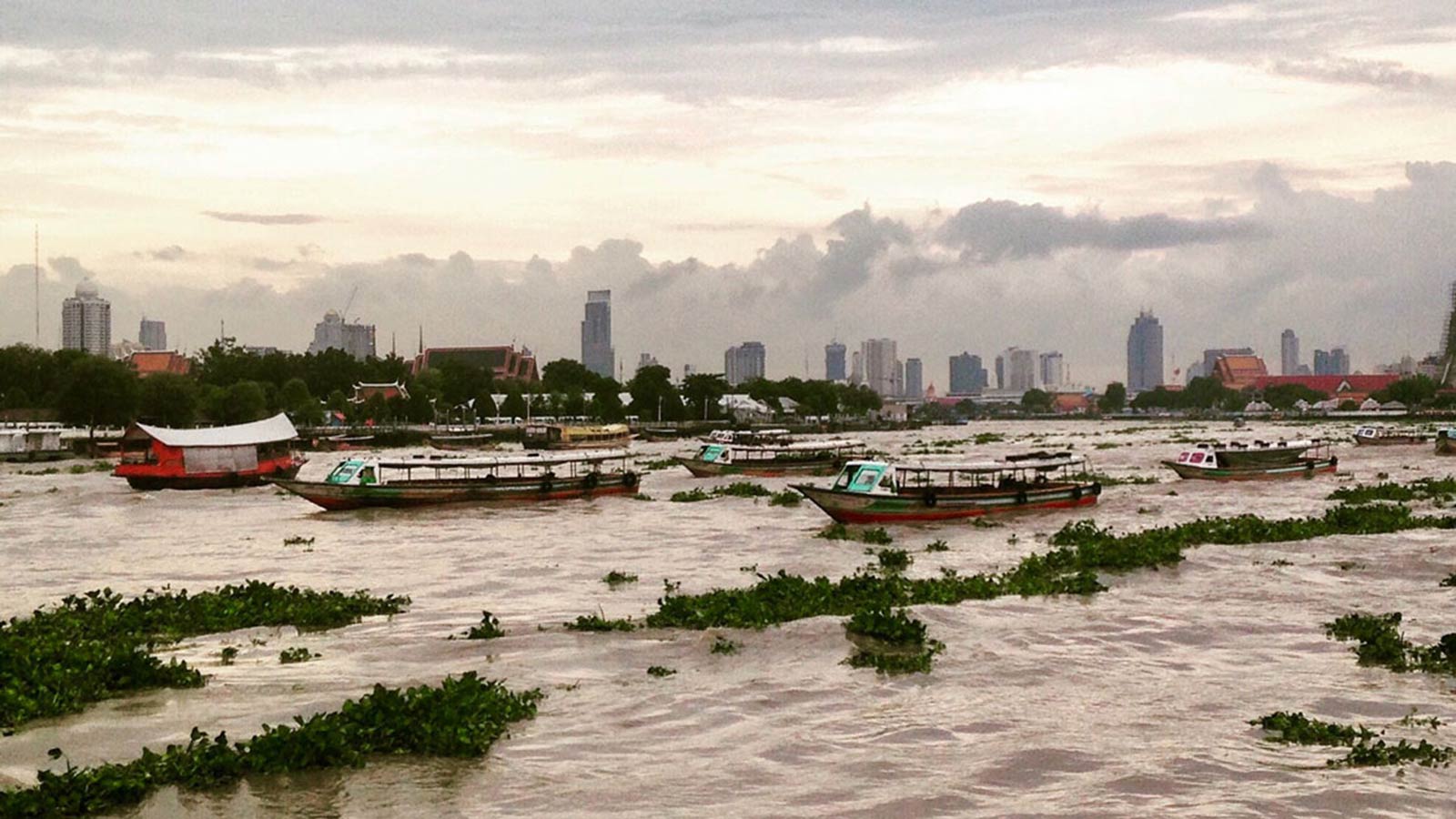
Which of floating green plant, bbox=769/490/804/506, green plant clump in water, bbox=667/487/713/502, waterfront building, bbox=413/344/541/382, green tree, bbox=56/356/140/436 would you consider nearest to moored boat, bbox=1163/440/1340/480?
floating green plant, bbox=769/490/804/506

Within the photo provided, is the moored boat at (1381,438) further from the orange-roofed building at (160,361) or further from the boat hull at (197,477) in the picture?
the orange-roofed building at (160,361)

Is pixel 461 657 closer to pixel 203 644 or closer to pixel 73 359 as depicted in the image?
pixel 203 644

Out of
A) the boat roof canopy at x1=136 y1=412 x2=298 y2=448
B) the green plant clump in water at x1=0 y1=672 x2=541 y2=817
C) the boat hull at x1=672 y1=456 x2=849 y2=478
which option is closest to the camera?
the green plant clump in water at x1=0 y1=672 x2=541 y2=817

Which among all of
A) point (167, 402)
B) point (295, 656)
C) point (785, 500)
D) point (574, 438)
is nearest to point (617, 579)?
point (295, 656)

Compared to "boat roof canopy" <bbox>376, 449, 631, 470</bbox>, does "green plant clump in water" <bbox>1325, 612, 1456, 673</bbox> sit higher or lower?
lower

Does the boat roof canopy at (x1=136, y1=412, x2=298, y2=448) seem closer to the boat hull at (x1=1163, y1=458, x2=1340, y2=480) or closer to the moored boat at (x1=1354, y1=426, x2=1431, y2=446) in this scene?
the boat hull at (x1=1163, y1=458, x2=1340, y2=480)

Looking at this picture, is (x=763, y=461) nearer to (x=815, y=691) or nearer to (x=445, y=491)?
(x=445, y=491)
